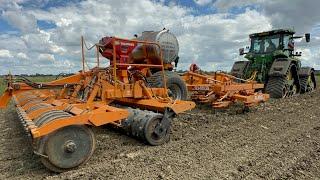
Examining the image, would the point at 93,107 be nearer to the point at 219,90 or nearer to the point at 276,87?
the point at 219,90

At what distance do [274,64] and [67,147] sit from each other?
9768mm

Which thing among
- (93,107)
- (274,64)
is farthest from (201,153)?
(274,64)

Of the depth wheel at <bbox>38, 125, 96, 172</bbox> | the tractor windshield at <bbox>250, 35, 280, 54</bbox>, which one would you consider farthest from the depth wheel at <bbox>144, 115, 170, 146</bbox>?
the tractor windshield at <bbox>250, 35, 280, 54</bbox>

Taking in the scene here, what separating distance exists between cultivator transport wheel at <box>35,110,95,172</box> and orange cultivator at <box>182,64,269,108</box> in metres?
4.52

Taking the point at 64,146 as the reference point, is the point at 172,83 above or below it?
above

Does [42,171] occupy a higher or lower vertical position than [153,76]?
lower

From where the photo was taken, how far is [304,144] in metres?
5.79

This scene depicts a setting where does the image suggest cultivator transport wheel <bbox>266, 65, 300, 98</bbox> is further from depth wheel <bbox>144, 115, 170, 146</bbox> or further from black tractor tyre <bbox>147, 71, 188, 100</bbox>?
depth wheel <bbox>144, 115, 170, 146</bbox>

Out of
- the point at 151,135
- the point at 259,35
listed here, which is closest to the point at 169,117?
the point at 151,135

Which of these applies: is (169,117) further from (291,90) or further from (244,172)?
(291,90)

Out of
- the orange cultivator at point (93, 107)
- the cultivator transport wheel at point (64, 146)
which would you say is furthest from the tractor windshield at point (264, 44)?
the cultivator transport wheel at point (64, 146)

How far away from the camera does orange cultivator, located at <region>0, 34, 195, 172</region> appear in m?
4.43

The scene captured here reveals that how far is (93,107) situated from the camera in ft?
18.1

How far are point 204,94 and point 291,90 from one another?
5.66 metres
